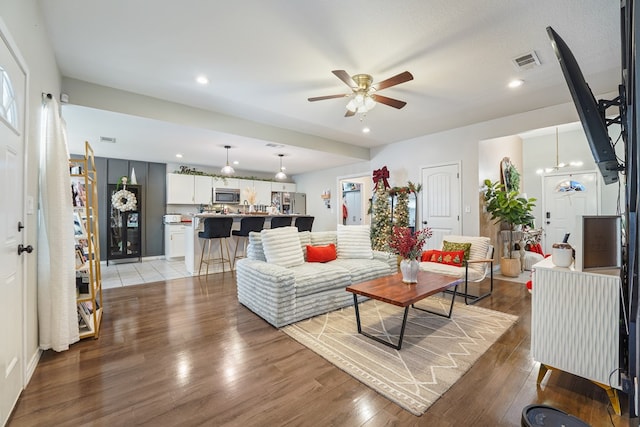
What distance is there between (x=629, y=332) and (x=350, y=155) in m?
5.26

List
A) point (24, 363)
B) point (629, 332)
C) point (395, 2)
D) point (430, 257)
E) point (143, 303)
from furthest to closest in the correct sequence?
point (430, 257)
point (143, 303)
point (395, 2)
point (24, 363)
point (629, 332)

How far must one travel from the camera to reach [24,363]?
184cm

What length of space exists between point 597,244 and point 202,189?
7201mm

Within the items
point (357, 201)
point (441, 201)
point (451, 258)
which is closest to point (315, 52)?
point (451, 258)

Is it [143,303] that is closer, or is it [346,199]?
[143,303]

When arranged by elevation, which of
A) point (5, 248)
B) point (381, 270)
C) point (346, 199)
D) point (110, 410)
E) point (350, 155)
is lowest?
point (110, 410)

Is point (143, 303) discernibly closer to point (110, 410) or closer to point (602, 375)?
point (110, 410)

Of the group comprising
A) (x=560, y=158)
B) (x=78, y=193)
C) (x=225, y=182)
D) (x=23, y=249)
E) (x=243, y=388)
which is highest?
(x=560, y=158)

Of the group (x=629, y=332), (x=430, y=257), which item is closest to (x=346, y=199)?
(x=430, y=257)

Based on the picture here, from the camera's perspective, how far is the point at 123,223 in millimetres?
6324

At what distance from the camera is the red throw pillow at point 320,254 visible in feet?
12.1

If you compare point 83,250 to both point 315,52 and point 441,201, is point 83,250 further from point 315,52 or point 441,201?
point 441,201

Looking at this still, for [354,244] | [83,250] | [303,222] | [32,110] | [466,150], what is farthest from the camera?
[303,222]

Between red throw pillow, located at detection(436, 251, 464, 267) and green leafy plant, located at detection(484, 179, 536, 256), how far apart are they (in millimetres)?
1850
